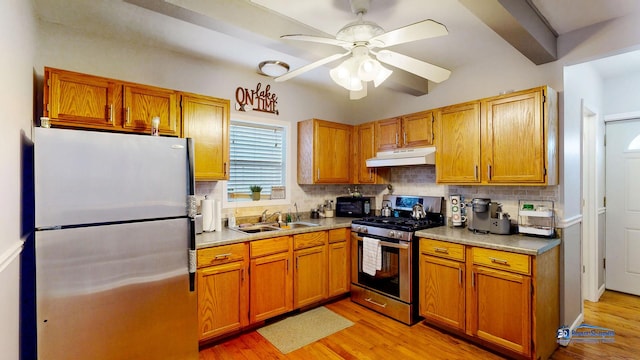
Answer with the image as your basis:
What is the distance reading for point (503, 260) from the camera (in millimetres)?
2381

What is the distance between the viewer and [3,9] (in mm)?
1388

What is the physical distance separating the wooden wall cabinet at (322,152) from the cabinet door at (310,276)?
0.92 metres

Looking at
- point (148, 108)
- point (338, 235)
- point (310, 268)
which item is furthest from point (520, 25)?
Result: point (148, 108)

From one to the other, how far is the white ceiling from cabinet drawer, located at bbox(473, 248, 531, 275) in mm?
1796

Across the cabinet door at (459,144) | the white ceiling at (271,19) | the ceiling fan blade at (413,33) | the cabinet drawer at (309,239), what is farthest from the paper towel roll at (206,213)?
the cabinet door at (459,144)

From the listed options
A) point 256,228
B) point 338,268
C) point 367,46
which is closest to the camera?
point 367,46

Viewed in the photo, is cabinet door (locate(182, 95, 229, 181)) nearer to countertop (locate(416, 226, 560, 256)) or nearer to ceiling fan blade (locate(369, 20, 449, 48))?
ceiling fan blade (locate(369, 20, 449, 48))

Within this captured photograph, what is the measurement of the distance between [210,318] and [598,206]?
444 centimetres

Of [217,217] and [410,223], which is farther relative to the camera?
[410,223]

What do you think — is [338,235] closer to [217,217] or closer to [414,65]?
[217,217]

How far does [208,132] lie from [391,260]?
2196 mm

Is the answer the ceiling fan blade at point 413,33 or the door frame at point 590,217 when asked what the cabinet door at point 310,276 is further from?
the door frame at point 590,217

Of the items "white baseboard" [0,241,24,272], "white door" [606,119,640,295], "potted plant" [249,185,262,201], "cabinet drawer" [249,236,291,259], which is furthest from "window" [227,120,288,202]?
"white door" [606,119,640,295]

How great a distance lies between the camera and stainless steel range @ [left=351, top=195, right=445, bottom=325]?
9.78 feet
